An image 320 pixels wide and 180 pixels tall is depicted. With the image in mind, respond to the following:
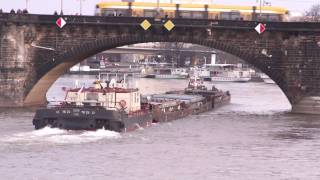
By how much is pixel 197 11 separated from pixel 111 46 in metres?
8.36

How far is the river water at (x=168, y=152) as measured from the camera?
152ft

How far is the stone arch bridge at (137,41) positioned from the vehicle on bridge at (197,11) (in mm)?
3868

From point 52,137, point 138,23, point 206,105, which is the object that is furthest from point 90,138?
point 206,105

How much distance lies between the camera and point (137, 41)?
278 feet

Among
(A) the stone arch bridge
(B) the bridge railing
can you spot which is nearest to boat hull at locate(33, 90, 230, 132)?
(B) the bridge railing

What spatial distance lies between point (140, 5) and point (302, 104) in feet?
58.4

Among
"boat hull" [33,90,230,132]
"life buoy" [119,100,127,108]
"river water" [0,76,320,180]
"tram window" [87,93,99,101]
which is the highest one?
"tram window" [87,93,99,101]

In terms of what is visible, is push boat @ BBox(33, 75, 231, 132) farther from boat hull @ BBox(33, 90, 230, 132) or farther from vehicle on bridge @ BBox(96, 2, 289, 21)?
vehicle on bridge @ BBox(96, 2, 289, 21)

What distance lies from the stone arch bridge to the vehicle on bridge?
387 cm

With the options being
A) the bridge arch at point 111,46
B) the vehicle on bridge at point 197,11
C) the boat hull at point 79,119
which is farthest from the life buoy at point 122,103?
the vehicle on bridge at point 197,11

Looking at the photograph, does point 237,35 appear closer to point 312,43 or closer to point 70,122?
point 312,43

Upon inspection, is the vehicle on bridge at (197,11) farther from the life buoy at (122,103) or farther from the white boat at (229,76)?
the white boat at (229,76)

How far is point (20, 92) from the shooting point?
84688mm

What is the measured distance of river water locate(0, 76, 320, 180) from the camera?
46219 millimetres
